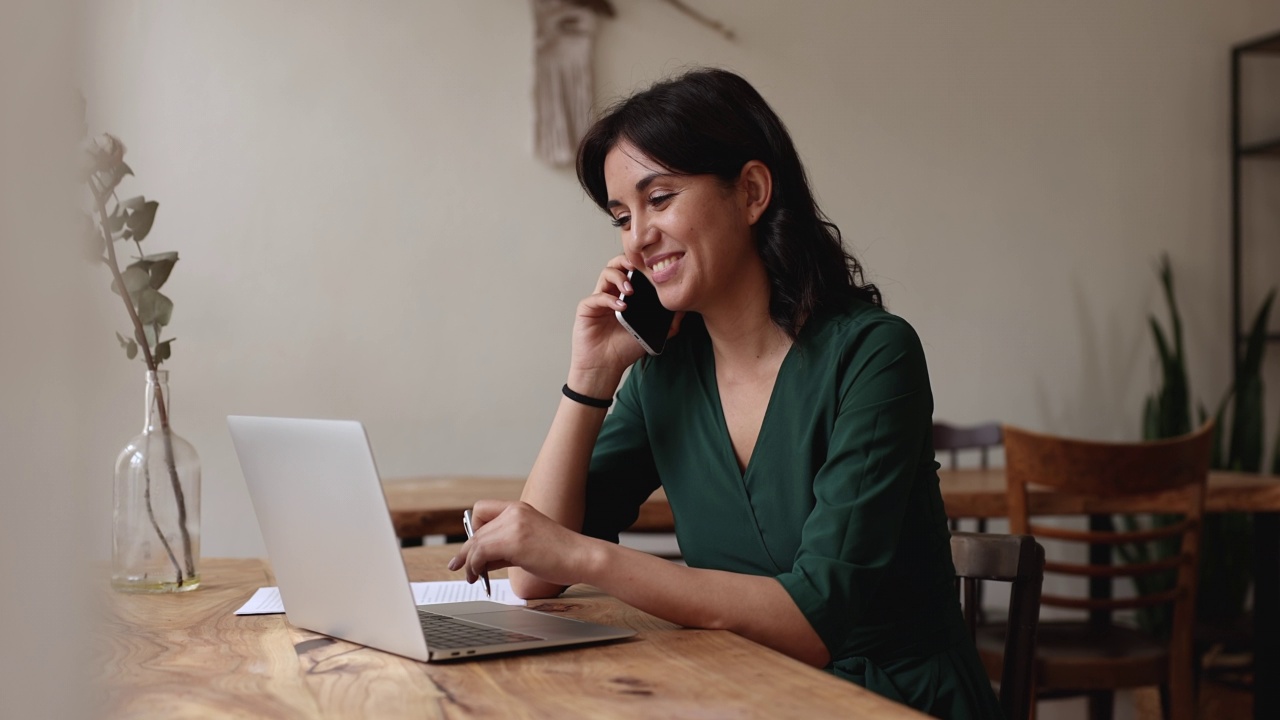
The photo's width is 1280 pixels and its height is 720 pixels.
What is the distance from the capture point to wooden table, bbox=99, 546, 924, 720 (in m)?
0.79

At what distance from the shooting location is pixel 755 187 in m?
1.49

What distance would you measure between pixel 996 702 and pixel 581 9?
2.68 meters

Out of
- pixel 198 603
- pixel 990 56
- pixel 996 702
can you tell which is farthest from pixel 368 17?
pixel 996 702

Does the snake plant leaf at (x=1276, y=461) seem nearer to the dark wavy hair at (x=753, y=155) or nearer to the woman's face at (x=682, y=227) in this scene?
the dark wavy hair at (x=753, y=155)

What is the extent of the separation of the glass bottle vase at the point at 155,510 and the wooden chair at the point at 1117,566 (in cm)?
153

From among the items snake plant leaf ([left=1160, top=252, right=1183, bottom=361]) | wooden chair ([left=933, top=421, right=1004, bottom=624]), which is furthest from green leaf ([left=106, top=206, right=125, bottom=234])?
snake plant leaf ([left=1160, top=252, right=1183, bottom=361])

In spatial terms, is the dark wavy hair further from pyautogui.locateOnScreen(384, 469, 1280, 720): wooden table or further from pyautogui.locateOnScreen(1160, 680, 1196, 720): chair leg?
pyautogui.locateOnScreen(1160, 680, 1196, 720): chair leg

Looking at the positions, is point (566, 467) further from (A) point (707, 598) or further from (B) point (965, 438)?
(B) point (965, 438)

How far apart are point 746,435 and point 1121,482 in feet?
3.79

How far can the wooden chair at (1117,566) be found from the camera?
7.09ft

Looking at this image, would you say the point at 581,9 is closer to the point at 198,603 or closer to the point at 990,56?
the point at 990,56

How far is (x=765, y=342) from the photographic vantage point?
147 centimetres

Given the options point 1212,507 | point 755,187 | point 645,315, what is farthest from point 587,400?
point 1212,507

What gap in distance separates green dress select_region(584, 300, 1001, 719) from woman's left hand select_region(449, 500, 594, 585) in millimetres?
209
